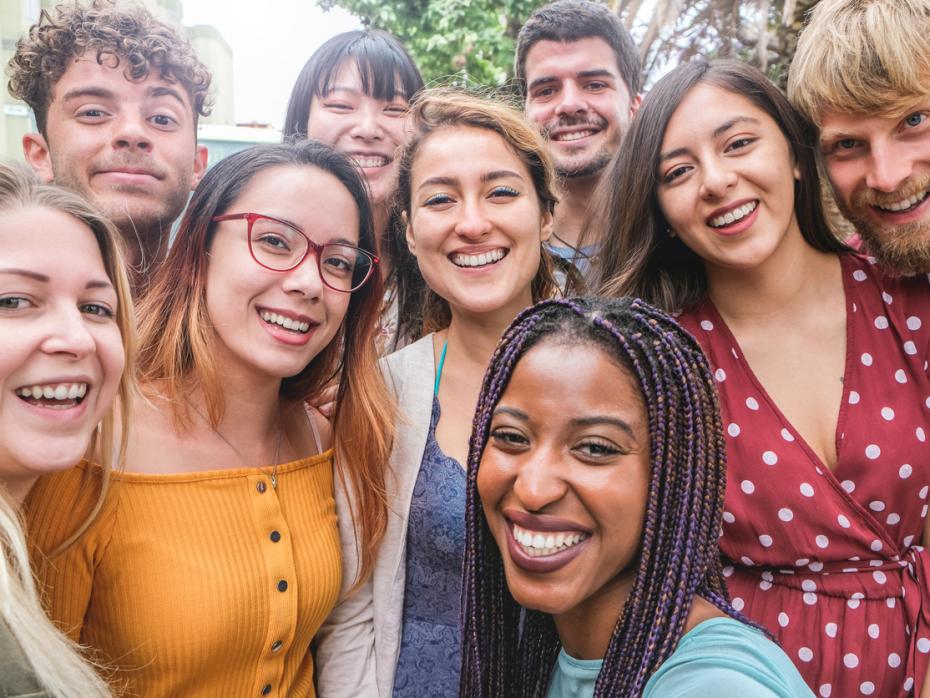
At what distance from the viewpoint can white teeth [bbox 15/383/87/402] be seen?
5.93ft

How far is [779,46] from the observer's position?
6.91 meters

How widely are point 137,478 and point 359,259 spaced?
1016 millimetres

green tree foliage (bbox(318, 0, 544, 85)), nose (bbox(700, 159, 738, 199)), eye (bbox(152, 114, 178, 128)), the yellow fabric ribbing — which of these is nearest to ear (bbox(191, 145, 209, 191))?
eye (bbox(152, 114, 178, 128))

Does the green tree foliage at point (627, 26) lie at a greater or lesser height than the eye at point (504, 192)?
greater

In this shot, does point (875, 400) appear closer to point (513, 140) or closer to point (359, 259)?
point (513, 140)

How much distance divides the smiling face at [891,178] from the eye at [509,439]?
5.07 ft

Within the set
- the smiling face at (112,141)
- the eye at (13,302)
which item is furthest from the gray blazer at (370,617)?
the smiling face at (112,141)

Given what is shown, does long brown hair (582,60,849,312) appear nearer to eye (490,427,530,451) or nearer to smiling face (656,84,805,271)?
smiling face (656,84,805,271)

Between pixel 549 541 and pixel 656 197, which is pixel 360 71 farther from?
pixel 549 541

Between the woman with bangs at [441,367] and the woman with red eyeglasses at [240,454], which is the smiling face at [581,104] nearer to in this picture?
the woman with bangs at [441,367]

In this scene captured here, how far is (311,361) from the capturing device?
2.88 m

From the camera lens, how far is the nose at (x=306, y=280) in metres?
2.46

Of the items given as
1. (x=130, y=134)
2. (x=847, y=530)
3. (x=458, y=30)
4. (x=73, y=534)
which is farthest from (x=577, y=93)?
(x=458, y=30)

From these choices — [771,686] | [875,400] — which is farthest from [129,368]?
[875,400]
